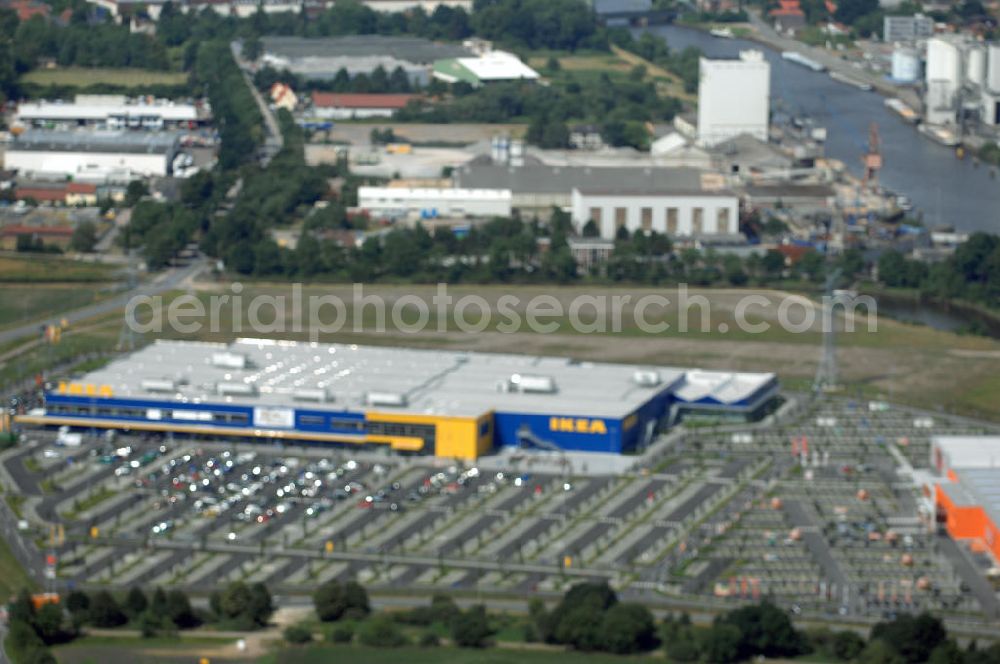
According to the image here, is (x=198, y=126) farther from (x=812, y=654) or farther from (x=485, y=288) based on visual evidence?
(x=812, y=654)

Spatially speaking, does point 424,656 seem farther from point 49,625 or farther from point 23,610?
point 23,610

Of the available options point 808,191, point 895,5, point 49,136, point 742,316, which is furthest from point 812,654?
point 895,5

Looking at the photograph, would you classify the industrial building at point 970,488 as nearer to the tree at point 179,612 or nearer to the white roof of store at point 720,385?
the white roof of store at point 720,385

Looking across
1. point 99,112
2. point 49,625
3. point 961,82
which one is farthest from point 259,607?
point 961,82

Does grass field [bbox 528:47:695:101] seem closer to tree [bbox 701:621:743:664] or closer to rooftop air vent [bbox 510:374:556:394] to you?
rooftop air vent [bbox 510:374:556:394]

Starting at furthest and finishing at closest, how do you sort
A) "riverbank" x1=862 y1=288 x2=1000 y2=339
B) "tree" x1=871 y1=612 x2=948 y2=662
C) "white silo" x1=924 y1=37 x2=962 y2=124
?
"white silo" x1=924 y1=37 x2=962 y2=124 < "riverbank" x1=862 y1=288 x2=1000 y2=339 < "tree" x1=871 y1=612 x2=948 y2=662

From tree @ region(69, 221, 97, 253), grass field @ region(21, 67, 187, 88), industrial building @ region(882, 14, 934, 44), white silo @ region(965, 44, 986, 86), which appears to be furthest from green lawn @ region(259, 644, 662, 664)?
industrial building @ region(882, 14, 934, 44)

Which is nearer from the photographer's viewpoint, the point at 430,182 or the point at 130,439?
the point at 130,439
